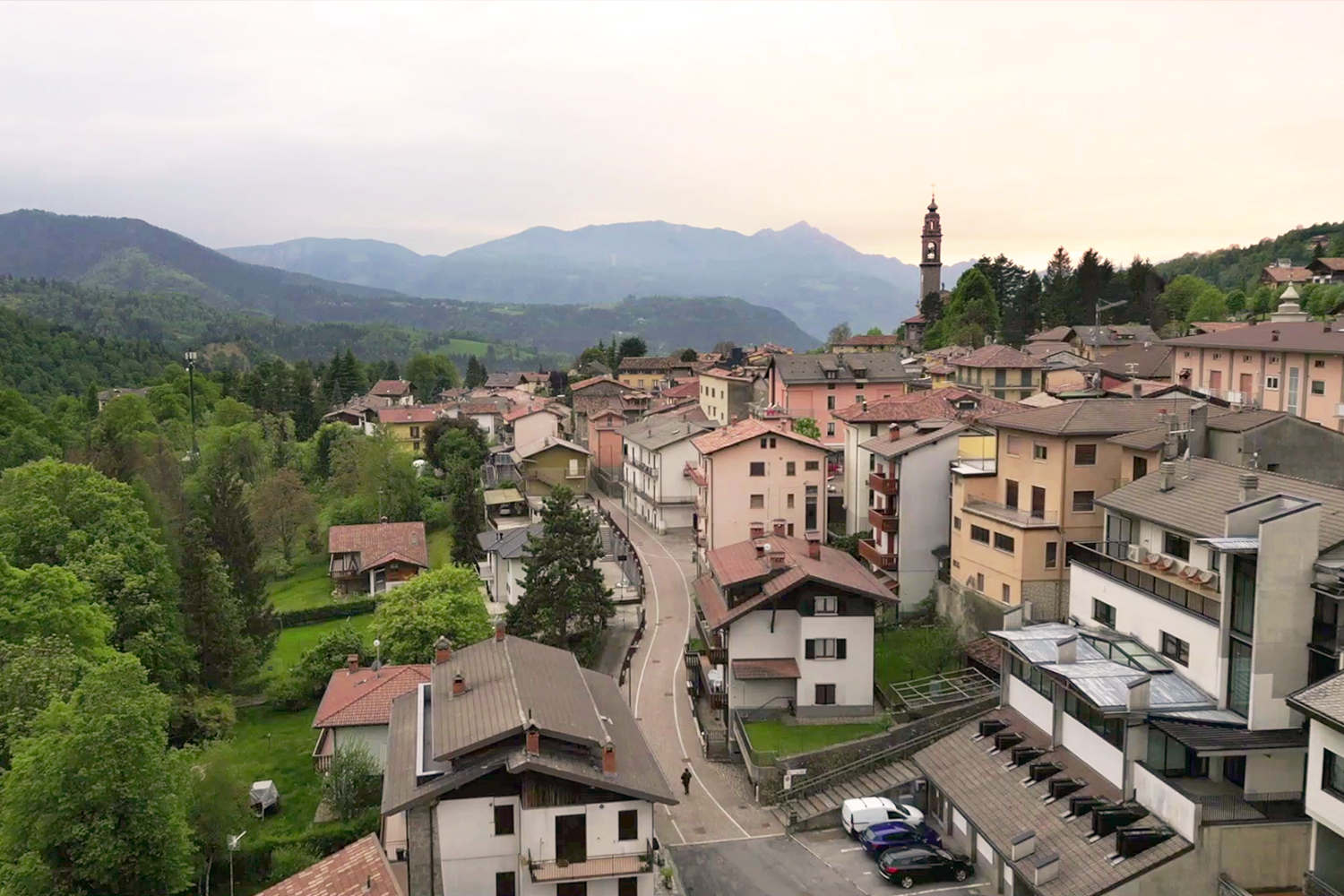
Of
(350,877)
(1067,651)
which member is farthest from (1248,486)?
(350,877)

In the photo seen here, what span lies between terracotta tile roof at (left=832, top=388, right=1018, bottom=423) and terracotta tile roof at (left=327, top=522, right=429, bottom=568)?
26170 millimetres

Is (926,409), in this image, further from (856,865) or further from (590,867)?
(590,867)

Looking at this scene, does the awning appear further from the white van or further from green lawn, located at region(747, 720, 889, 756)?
the white van

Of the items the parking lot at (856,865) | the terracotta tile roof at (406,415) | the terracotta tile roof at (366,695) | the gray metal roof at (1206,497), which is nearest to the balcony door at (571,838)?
the parking lot at (856,865)

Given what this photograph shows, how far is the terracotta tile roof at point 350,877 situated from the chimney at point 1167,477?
69.5ft

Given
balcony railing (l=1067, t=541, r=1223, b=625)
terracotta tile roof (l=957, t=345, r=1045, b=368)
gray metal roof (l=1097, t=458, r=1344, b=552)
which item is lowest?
balcony railing (l=1067, t=541, r=1223, b=625)

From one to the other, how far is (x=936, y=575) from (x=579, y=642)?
14.0 meters

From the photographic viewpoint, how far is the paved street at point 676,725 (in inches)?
1046

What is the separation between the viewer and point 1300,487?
927 inches

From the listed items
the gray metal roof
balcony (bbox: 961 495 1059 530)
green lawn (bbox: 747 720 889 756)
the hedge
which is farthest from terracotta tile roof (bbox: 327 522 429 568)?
the gray metal roof

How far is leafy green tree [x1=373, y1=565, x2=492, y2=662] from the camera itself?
117 ft

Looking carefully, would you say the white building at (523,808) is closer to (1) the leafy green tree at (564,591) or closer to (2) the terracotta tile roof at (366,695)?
(2) the terracotta tile roof at (366,695)

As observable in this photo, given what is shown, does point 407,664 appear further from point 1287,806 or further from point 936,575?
point 1287,806

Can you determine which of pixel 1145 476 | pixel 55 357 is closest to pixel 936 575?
pixel 1145 476
